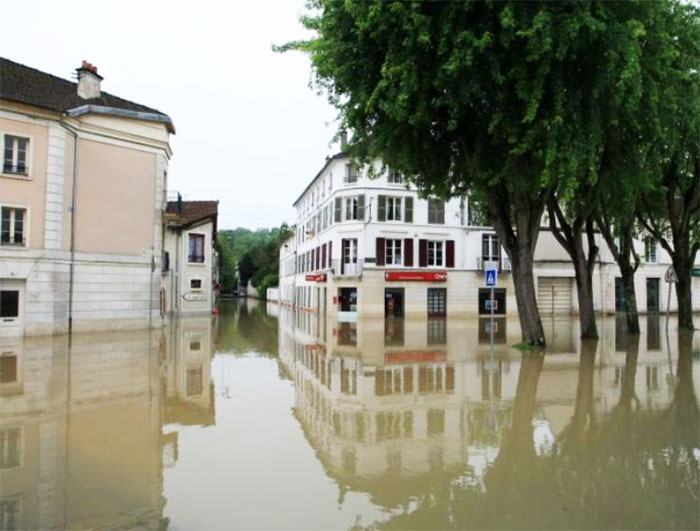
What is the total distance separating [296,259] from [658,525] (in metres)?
Answer: 53.9

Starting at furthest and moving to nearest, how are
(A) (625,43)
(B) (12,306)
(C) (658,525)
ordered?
(B) (12,306) < (A) (625,43) < (C) (658,525)

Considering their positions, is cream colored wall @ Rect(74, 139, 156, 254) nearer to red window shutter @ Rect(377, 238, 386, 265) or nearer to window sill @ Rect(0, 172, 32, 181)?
window sill @ Rect(0, 172, 32, 181)

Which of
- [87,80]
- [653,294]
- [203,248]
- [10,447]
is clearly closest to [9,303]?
[87,80]

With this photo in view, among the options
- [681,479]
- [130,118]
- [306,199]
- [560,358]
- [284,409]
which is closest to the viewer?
[681,479]

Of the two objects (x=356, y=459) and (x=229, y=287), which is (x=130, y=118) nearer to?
(x=356, y=459)

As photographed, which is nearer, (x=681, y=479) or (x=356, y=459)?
(x=681, y=479)

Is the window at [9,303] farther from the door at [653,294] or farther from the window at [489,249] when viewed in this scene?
the door at [653,294]

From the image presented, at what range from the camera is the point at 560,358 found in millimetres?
14914

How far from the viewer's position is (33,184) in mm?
18781

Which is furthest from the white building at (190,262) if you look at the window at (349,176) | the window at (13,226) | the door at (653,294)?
the door at (653,294)

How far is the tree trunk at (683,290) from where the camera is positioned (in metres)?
22.5

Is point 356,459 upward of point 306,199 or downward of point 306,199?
downward

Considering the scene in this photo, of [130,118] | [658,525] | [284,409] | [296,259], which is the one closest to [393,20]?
[284,409]

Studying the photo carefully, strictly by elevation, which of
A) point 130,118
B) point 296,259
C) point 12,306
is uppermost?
point 130,118
